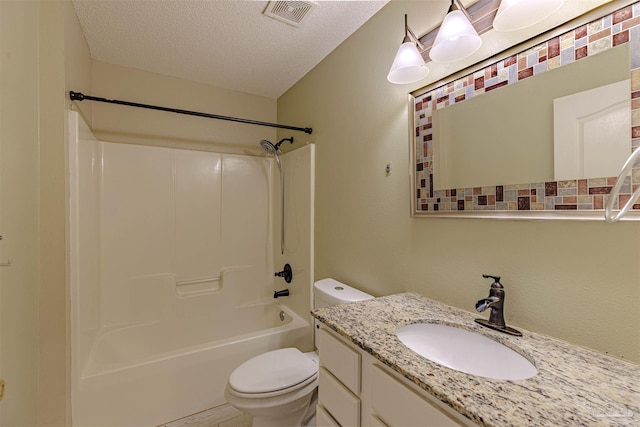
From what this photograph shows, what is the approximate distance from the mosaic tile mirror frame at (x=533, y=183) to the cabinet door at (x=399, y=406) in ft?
2.15

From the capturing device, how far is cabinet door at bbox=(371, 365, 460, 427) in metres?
0.63

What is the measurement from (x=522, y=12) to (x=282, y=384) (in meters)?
1.72

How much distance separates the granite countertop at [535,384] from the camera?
1.74 ft

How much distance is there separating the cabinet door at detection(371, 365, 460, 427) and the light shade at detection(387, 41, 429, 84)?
44.0 inches

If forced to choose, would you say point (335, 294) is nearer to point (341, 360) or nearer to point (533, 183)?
point (341, 360)

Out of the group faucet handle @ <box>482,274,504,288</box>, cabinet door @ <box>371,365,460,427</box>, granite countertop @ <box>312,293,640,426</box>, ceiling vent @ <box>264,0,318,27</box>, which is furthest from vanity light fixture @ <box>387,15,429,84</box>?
cabinet door @ <box>371,365,460,427</box>

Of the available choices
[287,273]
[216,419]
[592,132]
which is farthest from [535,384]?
[287,273]

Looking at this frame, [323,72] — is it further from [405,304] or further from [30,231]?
[30,231]

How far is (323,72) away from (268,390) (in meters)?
1.99

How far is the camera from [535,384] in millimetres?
631

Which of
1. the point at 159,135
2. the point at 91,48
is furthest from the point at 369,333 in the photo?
the point at 91,48

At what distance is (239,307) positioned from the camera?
2535 mm

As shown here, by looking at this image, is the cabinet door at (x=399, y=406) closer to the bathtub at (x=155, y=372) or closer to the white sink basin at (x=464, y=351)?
the white sink basin at (x=464, y=351)

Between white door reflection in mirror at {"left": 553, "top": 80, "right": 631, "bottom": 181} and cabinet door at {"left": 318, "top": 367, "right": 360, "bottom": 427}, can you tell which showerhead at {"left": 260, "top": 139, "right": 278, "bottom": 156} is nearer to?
cabinet door at {"left": 318, "top": 367, "right": 360, "bottom": 427}
